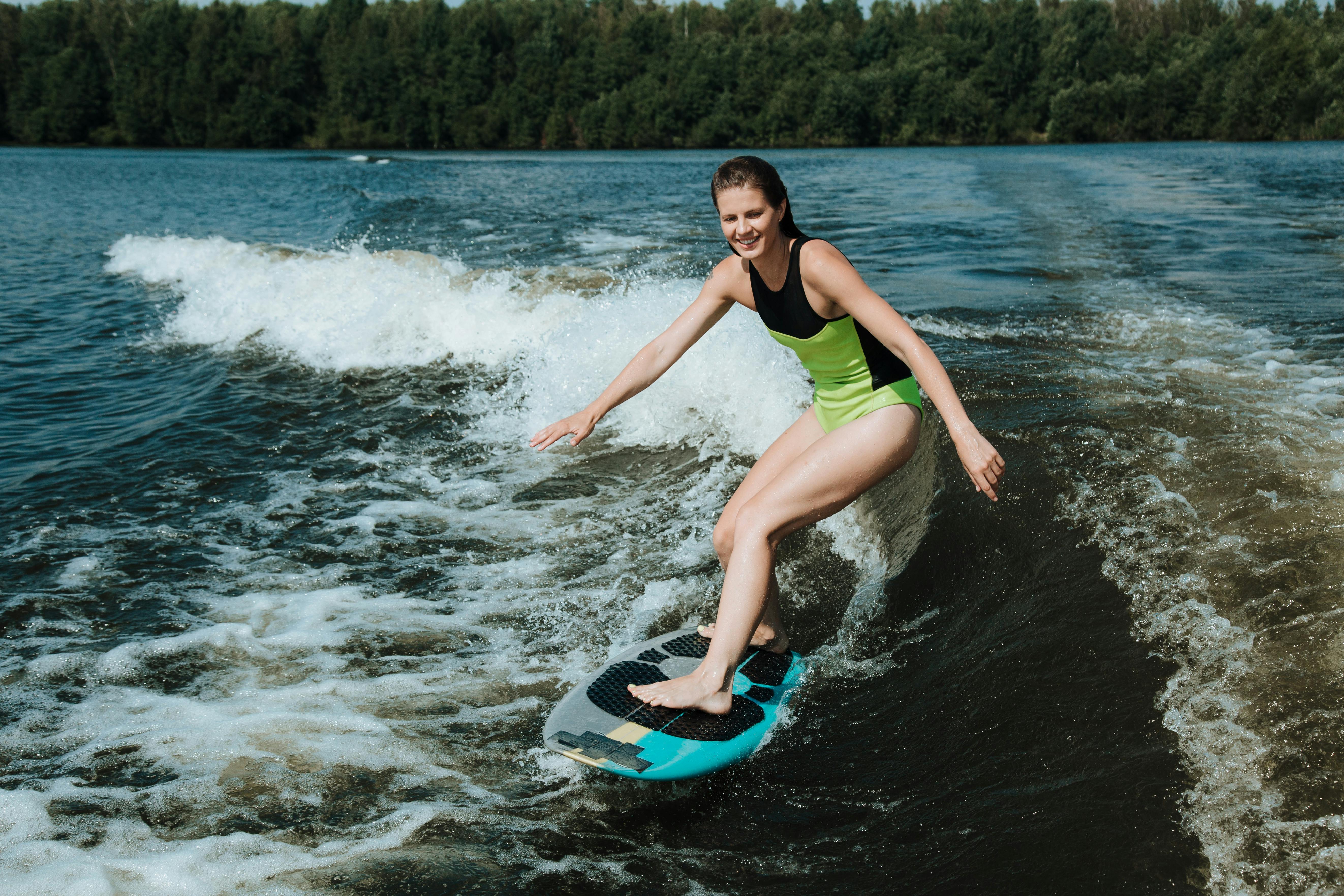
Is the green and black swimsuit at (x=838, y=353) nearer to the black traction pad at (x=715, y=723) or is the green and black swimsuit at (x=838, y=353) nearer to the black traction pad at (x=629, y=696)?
the black traction pad at (x=715, y=723)

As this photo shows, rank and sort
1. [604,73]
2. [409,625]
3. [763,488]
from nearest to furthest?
1. [763,488]
2. [409,625]
3. [604,73]

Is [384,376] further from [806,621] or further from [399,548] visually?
[806,621]

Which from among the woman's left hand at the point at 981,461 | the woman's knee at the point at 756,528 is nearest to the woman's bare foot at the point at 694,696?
the woman's knee at the point at 756,528

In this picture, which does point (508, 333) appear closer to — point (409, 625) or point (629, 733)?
point (409, 625)

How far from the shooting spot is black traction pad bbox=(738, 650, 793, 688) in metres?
3.78

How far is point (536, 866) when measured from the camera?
2969 mm

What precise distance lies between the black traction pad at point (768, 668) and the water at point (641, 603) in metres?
0.16

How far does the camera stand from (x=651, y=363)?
3.98 m

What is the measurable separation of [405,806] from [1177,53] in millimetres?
83285

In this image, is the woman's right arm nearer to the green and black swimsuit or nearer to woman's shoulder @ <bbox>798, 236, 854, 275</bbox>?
the green and black swimsuit

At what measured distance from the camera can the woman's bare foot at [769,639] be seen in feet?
13.1

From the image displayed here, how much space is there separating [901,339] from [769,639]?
1.44 metres

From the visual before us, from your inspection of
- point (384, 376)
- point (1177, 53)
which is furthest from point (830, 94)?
point (384, 376)

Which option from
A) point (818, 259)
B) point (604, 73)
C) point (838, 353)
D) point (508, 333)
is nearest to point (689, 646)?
point (838, 353)
